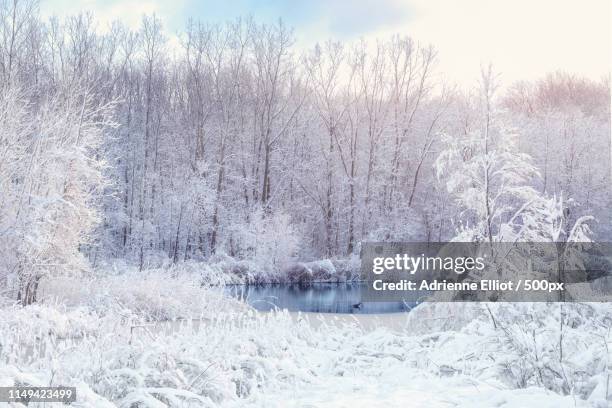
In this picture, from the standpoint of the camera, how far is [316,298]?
20125mm

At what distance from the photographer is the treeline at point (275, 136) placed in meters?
30.0

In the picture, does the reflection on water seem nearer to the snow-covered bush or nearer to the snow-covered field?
the snow-covered bush

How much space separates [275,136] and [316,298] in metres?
14.2

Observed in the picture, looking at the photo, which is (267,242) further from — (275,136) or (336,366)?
(336,366)

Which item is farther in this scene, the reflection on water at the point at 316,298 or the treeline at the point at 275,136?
the treeline at the point at 275,136

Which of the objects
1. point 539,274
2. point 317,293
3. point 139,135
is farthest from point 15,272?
point 139,135

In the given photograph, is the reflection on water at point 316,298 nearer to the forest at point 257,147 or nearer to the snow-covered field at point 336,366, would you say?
the forest at point 257,147

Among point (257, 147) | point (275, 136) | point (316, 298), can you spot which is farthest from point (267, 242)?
point (257, 147)

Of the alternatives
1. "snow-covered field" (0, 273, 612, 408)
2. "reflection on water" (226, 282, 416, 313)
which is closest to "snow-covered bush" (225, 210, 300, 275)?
"reflection on water" (226, 282, 416, 313)

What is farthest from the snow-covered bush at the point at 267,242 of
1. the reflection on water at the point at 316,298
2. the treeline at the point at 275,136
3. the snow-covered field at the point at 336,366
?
the snow-covered field at the point at 336,366

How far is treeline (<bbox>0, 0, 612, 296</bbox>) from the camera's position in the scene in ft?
98.6

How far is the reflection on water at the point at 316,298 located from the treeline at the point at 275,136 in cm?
521

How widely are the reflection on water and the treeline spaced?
521 cm

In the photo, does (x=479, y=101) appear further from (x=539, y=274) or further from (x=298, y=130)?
Answer: (x=298, y=130)
